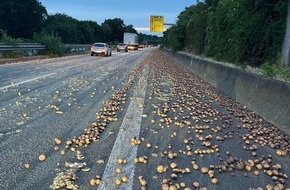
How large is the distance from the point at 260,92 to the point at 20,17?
6549 cm

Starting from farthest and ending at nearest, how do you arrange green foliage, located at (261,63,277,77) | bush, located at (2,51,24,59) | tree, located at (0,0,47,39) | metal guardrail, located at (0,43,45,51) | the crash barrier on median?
tree, located at (0,0,47,39) → bush, located at (2,51,24,59) → metal guardrail, located at (0,43,45,51) → green foliage, located at (261,63,277,77) → the crash barrier on median

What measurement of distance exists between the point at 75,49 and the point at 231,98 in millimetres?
42452

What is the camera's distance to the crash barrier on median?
671 cm

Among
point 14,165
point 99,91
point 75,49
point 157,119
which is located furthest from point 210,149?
point 75,49

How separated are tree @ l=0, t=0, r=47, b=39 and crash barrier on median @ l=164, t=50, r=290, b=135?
5963 cm

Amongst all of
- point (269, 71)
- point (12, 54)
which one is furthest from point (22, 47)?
point (269, 71)

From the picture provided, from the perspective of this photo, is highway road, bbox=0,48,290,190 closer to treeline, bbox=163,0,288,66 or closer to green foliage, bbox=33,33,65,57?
treeline, bbox=163,0,288,66

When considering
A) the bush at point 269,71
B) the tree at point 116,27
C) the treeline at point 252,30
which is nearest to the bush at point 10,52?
the treeline at point 252,30

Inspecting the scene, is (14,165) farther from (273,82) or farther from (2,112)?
(273,82)

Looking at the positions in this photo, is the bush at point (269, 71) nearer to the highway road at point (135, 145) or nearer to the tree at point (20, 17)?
the highway road at point (135, 145)

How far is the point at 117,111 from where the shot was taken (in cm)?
781

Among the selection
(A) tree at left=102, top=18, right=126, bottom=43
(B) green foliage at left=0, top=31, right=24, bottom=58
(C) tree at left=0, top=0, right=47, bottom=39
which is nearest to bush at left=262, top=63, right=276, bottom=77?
(B) green foliage at left=0, top=31, right=24, bottom=58

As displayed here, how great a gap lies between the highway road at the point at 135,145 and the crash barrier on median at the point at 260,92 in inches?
7.8

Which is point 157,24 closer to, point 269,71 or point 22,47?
point 22,47
